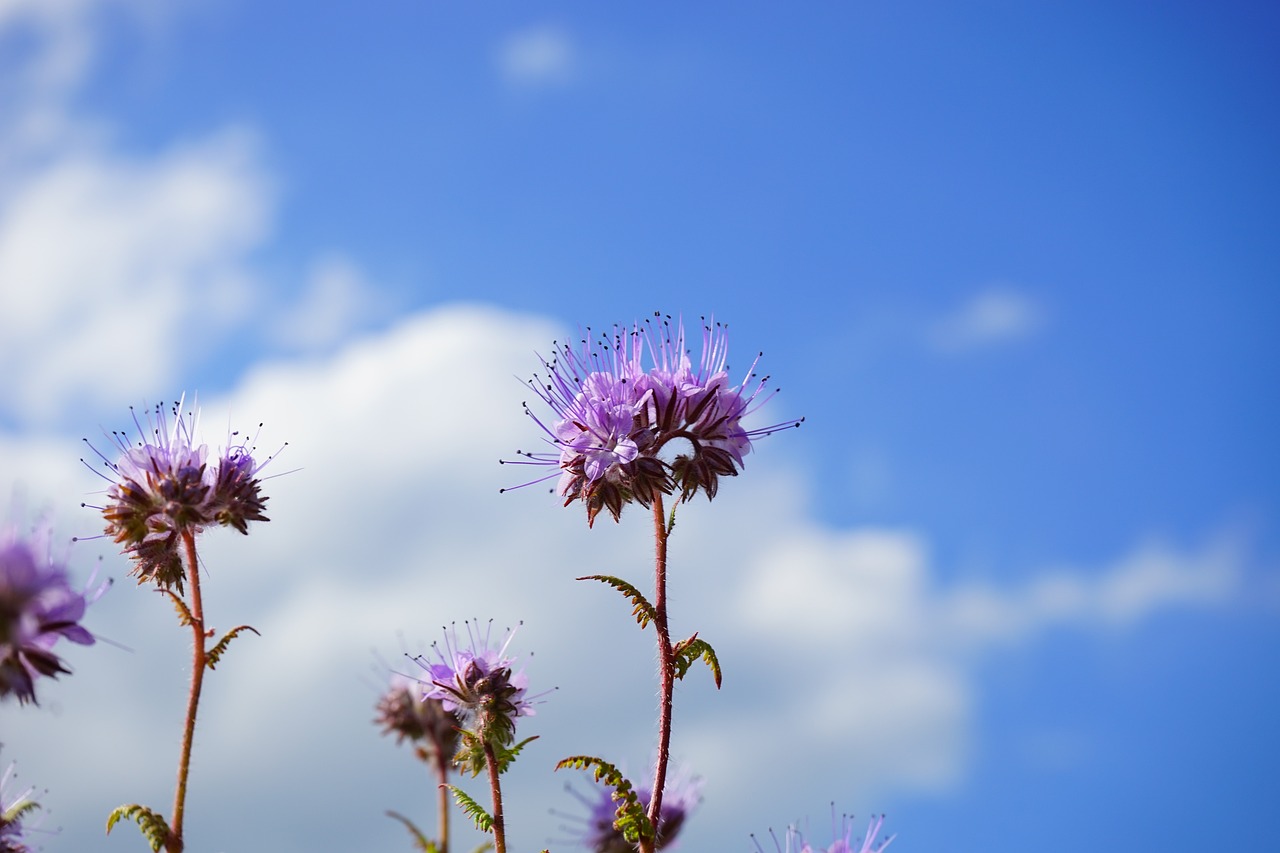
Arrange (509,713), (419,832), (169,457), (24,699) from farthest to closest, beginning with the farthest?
(509,713), (169,457), (419,832), (24,699)

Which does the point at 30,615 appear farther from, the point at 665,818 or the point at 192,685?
the point at 665,818

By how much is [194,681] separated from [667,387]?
2.76m

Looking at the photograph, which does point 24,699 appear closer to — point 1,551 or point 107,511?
point 1,551

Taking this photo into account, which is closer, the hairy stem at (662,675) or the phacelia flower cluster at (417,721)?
the hairy stem at (662,675)

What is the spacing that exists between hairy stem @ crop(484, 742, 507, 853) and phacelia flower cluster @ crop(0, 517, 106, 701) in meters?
2.25

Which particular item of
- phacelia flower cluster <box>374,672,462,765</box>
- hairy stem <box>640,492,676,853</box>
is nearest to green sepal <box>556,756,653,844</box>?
hairy stem <box>640,492,676,853</box>

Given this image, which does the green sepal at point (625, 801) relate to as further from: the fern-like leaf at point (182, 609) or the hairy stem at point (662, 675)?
the fern-like leaf at point (182, 609)

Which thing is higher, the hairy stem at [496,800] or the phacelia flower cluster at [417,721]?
the phacelia flower cluster at [417,721]

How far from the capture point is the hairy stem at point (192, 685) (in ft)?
19.9

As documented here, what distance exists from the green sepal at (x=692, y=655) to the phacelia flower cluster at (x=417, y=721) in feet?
12.0

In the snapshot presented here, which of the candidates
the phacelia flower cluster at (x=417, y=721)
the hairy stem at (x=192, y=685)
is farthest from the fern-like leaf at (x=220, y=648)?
the phacelia flower cluster at (x=417, y=721)

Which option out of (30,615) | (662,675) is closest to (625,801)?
(662,675)

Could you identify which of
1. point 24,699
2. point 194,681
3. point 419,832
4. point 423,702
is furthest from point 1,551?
point 423,702

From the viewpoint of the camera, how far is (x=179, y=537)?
22.7ft
